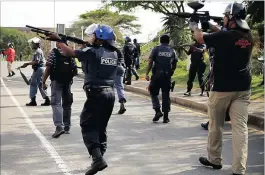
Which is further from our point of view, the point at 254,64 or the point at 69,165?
the point at 254,64

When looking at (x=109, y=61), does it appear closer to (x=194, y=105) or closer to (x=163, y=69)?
(x=163, y=69)

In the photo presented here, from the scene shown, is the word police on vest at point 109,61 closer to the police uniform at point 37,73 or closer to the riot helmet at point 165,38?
the riot helmet at point 165,38

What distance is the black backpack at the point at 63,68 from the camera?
24.8 feet

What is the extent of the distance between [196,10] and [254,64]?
11.7m

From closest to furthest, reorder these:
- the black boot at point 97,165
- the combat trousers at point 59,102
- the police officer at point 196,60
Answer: the black boot at point 97,165
the combat trousers at point 59,102
the police officer at point 196,60

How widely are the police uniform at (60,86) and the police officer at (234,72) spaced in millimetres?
3004

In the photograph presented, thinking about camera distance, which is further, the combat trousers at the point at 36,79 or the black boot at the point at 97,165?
the combat trousers at the point at 36,79

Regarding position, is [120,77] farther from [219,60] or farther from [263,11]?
[219,60]

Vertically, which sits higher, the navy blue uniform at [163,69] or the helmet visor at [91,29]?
the helmet visor at [91,29]

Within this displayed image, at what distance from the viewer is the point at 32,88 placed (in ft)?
38.4

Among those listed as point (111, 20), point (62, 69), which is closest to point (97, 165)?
point (62, 69)

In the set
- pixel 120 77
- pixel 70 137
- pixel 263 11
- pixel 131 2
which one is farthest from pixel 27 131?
pixel 131 2

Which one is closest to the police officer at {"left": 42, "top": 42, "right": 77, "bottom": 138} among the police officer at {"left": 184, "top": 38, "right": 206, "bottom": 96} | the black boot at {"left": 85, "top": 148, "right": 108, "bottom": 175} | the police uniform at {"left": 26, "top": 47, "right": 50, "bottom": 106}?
the black boot at {"left": 85, "top": 148, "right": 108, "bottom": 175}

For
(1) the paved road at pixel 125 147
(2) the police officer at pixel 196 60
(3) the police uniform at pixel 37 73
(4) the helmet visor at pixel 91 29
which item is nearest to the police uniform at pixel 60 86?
(1) the paved road at pixel 125 147
